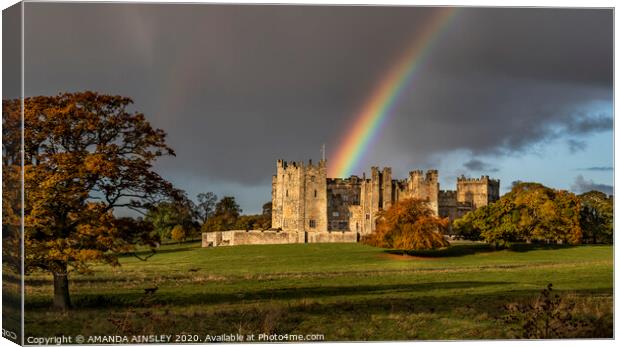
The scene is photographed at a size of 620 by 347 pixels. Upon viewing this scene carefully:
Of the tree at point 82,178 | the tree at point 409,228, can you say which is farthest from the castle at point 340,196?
the tree at point 82,178

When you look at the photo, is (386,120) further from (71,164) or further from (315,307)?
(71,164)

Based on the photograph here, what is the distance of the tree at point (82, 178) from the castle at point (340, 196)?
45.6 metres

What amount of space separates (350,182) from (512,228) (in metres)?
25.4

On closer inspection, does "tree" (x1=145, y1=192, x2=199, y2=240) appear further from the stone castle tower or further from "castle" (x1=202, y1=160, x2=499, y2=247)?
the stone castle tower

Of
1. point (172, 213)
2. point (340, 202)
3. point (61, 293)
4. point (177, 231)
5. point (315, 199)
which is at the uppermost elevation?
point (315, 199)

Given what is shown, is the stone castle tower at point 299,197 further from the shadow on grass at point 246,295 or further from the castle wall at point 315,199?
the shadow on grass at point 246,295

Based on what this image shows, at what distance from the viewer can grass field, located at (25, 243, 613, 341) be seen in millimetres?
17672

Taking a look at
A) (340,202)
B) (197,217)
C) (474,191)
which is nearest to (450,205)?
(474,191)

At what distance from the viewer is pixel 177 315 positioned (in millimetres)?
18109

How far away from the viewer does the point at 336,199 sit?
72.2 metres

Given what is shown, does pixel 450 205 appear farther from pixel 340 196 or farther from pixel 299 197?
pixel 299 197

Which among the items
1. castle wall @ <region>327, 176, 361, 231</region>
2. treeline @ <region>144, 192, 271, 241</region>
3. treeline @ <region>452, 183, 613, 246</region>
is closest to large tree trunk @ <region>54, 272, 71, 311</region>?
treeline @ <region>144, 192, 271, 241</region>

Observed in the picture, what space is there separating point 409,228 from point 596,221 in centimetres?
1152

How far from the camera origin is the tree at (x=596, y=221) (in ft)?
92.4
